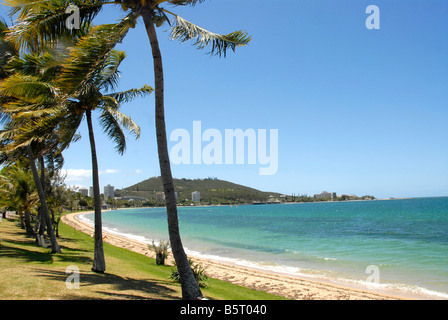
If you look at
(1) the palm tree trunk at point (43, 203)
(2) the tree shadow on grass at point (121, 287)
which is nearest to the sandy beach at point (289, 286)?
(2) the tree shadow on grass at point (121, 287)

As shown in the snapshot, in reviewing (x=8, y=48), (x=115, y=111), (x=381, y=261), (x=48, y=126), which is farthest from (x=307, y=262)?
(x=8, y=48)

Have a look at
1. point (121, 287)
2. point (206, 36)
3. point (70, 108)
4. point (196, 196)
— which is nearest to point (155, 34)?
point (206, 36)

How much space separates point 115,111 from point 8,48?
5.25 m

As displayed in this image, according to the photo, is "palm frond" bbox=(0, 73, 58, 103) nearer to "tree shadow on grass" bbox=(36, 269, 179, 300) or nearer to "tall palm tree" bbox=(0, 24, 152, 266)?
"tall palm tree" bbox=(0, 24, 152, 266)

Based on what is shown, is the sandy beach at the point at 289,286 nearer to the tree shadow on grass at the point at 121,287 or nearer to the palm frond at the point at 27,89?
the tree shadow on grass at the point at 121,287

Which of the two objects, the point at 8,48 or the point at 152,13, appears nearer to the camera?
the point at 152,13

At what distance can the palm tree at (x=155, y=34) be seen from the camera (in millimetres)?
6562

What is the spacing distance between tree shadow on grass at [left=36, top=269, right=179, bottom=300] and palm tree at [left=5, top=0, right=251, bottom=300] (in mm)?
1398

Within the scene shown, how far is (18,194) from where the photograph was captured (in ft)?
59.7

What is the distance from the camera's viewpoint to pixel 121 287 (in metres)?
8.16

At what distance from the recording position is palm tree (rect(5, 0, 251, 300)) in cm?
656

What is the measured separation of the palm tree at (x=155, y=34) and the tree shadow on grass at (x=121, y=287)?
4.59ft
